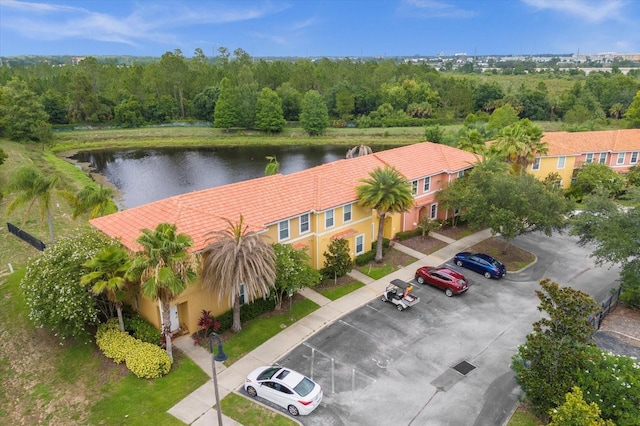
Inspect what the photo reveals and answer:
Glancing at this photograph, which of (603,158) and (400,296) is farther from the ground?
(603,158)

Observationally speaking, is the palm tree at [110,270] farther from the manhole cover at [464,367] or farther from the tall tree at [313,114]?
the tall tree at [313,114]

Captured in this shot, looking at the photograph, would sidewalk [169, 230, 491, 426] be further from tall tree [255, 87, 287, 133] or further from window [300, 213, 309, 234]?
tall tree [255, 87, 287, 133]

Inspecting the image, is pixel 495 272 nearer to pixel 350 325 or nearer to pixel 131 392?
pixel 350 325

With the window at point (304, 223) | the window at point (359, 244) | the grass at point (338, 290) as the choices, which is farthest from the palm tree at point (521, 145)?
the window at point (304, 223)

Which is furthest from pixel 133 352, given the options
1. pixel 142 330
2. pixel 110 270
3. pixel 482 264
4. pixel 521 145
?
pixel 521 145

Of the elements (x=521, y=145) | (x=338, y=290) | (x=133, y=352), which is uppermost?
(x=521, y=145)

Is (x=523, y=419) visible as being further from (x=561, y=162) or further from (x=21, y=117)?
(x=21, y=117)
